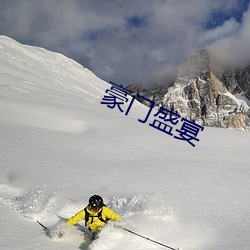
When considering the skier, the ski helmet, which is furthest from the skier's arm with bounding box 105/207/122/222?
the ski helmet

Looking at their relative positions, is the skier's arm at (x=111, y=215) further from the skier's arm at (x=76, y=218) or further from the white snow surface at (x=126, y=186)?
the skier's arm at (x=76, y=218)

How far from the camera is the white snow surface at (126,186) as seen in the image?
200 inches

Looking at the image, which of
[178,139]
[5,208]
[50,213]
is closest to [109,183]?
[50,213]

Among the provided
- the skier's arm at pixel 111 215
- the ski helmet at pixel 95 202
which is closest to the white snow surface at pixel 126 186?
the skier's arm at pixel 111 215

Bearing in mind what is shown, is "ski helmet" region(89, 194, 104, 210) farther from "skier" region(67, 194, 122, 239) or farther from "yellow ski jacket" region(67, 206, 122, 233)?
"yellow ski jacket" region(67, 206, 122, 233)

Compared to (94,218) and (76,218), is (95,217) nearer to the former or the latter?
(94,218)

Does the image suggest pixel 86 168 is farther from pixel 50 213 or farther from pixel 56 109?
pixel 56 109

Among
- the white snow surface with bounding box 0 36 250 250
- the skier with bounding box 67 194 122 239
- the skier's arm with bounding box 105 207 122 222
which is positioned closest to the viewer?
the white snow surface with bounding box 0 36 250 250

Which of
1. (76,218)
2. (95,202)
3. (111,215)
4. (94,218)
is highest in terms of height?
(95,202)

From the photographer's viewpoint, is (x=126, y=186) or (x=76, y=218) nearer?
(x=76, y=218)

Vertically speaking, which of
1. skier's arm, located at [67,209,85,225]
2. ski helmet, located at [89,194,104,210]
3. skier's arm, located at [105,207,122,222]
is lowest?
skier's arm, located at [67,209,85,225]

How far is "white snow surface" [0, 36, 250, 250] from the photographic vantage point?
200 inches

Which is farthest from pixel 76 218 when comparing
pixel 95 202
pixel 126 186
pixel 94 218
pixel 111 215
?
pixel 126 186

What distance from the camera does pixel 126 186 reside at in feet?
24.4
